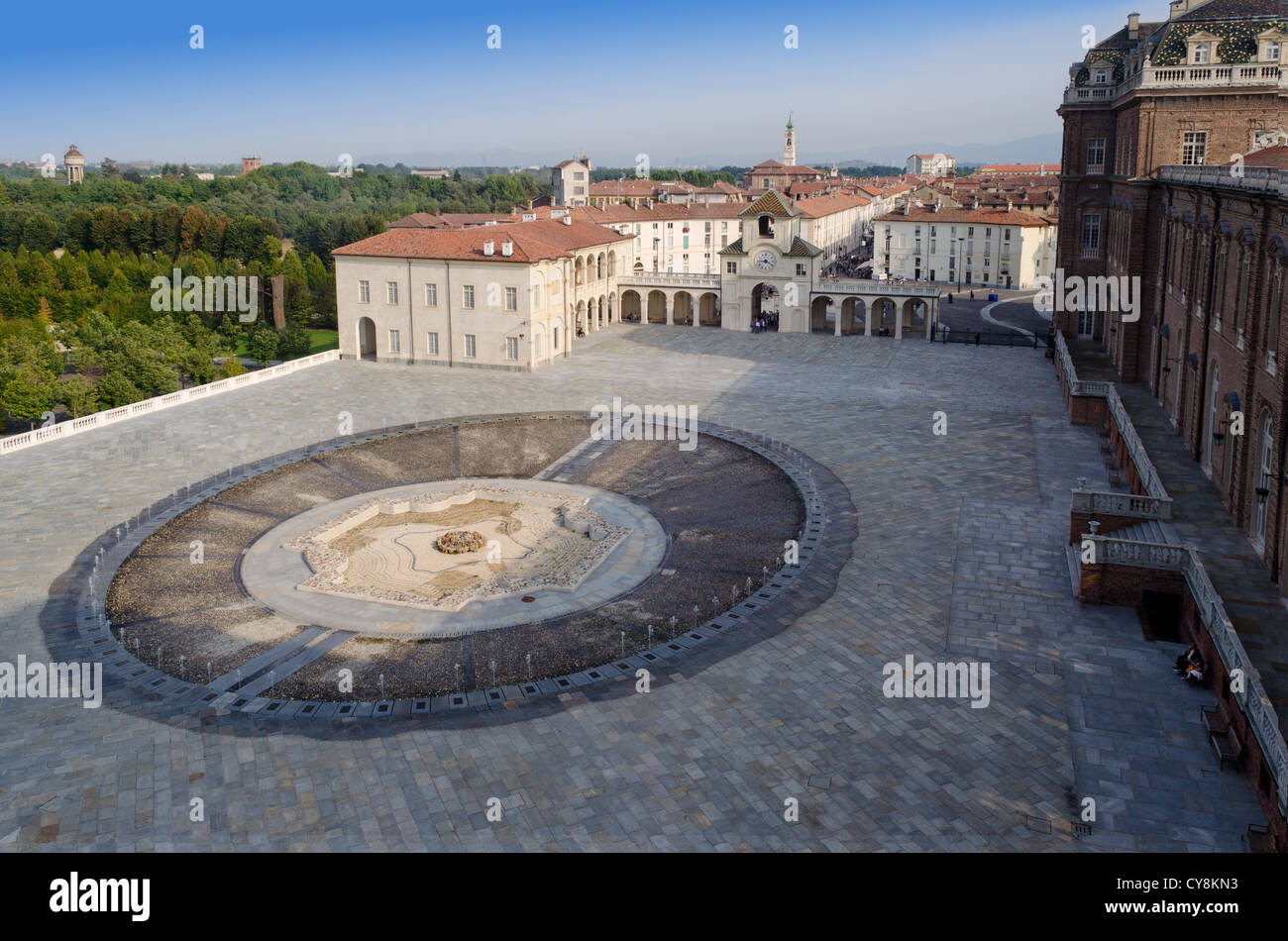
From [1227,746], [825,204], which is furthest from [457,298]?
[825,204]

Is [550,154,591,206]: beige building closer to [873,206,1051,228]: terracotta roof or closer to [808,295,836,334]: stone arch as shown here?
[873,206,1051,228]: terracotta roof

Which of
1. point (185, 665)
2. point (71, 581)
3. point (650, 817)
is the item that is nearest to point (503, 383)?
point (71, 581)

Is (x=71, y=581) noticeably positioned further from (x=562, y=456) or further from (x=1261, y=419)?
(x=1261, y=419)

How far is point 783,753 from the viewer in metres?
21.2

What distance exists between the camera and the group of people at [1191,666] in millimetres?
23531

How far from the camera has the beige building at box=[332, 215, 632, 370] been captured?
65.2 m

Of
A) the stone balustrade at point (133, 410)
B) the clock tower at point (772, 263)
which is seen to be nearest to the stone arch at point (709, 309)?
the clock tower at point (772, 263)

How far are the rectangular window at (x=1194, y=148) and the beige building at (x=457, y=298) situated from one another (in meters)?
→ 36.9

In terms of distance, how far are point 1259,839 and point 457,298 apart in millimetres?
56892

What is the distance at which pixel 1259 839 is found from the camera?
17.8 meters

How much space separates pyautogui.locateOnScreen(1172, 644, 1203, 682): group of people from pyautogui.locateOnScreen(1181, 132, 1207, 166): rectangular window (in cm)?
3599

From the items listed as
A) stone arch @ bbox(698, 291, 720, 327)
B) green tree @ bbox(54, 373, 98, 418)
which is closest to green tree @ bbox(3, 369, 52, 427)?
green tree @ bbox(54, 373, 98, 418)

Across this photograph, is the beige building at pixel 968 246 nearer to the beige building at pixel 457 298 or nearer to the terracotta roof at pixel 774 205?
the terracotta roof at pixel 774 205

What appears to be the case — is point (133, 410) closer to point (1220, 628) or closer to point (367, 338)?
point (367, 338)
